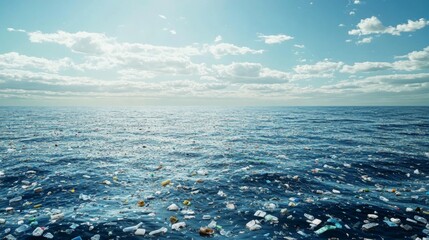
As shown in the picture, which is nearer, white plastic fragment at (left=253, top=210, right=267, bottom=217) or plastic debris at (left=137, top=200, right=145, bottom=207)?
white plastic fragment at (left=253, top=210, right=267, bottom=217)

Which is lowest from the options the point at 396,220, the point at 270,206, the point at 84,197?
the point at 84,197

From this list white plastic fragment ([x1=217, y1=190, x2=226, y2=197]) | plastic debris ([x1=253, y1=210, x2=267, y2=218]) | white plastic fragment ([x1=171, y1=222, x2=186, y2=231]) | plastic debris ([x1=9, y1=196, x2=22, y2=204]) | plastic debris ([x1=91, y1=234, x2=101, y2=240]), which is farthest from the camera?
white plastic fragment ([x1=217, y1=190, x2=226, y2=197])

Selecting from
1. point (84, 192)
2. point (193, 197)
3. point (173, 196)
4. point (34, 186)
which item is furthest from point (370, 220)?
point (34, 186)

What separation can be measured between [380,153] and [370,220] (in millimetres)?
12013

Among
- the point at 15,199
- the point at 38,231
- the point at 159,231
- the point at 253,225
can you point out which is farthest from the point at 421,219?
the point at 15,199

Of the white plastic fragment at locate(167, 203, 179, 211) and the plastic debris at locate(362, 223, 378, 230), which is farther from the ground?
the plastic debris at locate(362, 223, 378, 230)

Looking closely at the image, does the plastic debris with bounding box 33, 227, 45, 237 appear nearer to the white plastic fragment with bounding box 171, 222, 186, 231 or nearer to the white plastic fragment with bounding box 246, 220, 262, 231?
the white plastic fragment with bounding box 171, 222, 186, 231

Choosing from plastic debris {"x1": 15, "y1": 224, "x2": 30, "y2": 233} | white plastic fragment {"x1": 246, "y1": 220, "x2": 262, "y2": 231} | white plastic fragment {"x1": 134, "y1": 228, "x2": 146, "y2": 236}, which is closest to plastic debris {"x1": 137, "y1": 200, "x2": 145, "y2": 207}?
white plastic fragment {"x1": 134, "y1": 228, "x2": 146, "y2": 236}

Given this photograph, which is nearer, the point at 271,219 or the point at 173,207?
the point at 271,219

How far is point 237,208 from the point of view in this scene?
834 cm

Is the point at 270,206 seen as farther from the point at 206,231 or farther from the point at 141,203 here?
the point at 141,203

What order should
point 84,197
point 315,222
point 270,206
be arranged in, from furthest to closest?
point 84,197
point 270,206
point 315,222

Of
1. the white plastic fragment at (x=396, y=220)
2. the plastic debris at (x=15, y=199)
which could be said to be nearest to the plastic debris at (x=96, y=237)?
the plastic debris at (x=15, y=199)

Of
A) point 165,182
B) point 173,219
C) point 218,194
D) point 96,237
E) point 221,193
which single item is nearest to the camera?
point 96,237
